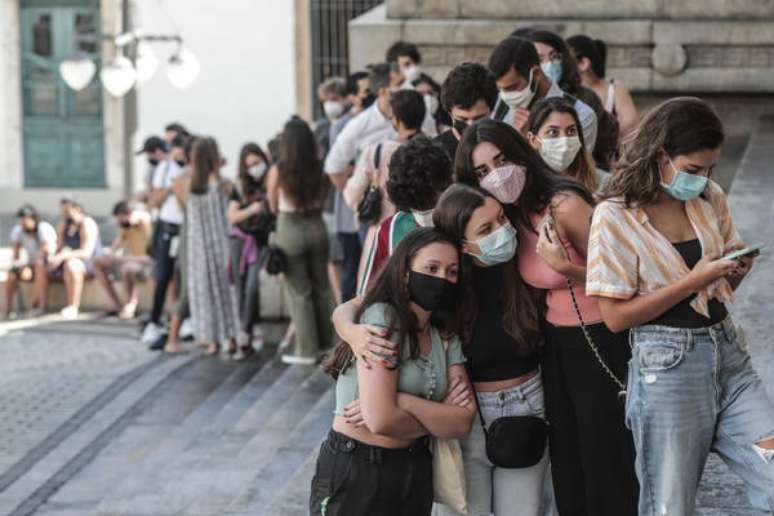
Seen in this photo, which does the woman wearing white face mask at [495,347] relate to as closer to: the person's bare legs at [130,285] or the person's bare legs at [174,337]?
the person's bare legs at [174,337]

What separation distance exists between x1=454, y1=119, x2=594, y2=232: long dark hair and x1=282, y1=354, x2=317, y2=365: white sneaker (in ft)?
19.7

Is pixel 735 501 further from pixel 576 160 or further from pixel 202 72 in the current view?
pixel 202 72

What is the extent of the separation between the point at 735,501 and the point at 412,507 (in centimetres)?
124

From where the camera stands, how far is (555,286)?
5.42 metres

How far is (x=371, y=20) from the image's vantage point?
13742 mm

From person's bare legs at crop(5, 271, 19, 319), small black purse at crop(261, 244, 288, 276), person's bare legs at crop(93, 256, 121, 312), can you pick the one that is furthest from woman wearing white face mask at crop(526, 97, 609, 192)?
person's bare legs at crop(5, 271, 19, 319)

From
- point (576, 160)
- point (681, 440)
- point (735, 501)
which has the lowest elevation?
point (735, 501)

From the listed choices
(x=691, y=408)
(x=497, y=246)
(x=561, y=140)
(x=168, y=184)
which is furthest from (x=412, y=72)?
(x=691, y=408)

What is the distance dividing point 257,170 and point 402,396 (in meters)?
6.95

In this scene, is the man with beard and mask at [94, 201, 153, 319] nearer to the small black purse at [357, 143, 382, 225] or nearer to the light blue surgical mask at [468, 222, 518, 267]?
the small black purse at [357, 143, 382, 225]

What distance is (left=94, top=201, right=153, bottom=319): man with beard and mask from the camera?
15.5 m

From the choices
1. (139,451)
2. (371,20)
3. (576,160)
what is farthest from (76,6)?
(576,160)

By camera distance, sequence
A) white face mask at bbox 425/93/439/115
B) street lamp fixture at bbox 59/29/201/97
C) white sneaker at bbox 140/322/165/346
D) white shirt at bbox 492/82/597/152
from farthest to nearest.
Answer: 1. street lamp fixture at bbox 59/29/201/97
2. white sneaker at bbox 140/322/165/346
3. white face mask at bbox 425/93/439/115
4. white shirt at bbox 492/82/597/152

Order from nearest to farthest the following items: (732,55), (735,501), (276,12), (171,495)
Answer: (735,501) < (171,495) < (732,55) < (276,12)
